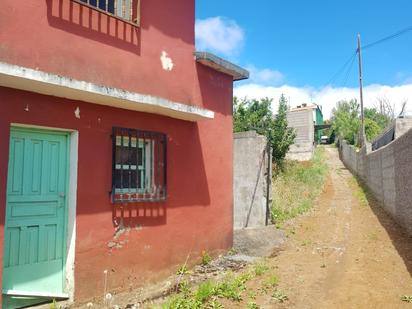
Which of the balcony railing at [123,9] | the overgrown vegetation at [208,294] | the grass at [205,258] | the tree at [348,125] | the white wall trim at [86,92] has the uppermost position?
the tree at [348,125]

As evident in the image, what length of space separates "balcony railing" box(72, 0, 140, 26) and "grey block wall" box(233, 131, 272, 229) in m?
5.60

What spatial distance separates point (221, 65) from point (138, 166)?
266 centimetres

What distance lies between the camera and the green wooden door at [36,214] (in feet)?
13.9

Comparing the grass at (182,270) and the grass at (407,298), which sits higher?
the grass at (182,270)

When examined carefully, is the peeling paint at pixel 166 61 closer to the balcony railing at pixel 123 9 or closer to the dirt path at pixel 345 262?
the balcony railing at pixel 123 9

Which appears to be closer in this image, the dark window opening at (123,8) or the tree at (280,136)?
the dark window opening at (123,8)

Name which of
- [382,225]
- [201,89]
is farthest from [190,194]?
[382,225]

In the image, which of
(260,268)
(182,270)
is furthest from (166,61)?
(260,268)

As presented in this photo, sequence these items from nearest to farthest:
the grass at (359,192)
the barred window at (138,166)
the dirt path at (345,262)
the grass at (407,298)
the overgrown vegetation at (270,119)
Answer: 1. the grass at (407,298)
2. the dirt path at (345,262)
3. the barred window at (138,166)
4. the grass at (359,192)
5. the overgrown vegetation at (270,119)

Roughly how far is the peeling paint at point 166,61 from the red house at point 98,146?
25mm

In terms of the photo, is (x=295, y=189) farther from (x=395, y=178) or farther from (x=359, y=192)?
(x=395, y=178)

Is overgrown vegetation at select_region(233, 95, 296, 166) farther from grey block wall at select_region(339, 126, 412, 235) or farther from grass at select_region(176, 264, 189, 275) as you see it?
grass at select_region(176, 264, 189, 275)

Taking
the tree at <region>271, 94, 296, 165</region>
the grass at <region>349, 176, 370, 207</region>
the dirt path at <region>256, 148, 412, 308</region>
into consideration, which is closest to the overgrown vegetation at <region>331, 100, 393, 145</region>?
the grass at <region>349, 176, 370, 207</region>

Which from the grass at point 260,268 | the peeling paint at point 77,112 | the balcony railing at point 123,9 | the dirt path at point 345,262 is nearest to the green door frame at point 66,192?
the peeling paint at point 77,112
